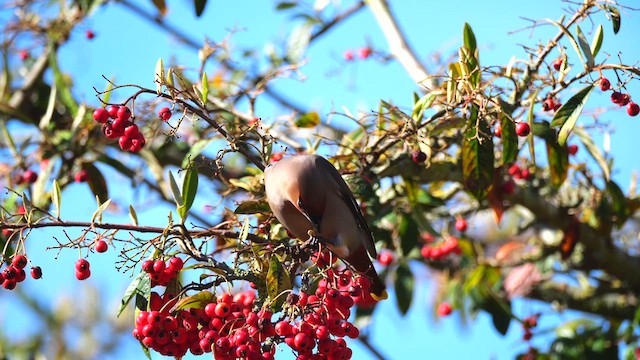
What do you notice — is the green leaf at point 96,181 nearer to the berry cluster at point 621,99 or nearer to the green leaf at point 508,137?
the green leaf at point 508,137

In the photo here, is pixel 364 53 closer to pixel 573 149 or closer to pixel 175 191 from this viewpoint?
pixel 573 149

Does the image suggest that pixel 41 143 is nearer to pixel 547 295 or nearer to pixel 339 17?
pixel 339 17

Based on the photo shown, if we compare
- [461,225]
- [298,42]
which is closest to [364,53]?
[298,42]

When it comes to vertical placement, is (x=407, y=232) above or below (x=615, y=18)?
below

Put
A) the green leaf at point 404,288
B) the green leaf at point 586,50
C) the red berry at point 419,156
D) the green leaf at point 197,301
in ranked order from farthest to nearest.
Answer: the green leaf at point 404,288 < the red berry at point 419,156 < the green leaf at point 586,50 < the green leaf at point 197,301

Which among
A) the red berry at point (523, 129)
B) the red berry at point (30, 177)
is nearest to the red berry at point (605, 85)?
the red berry at point (523, 129)

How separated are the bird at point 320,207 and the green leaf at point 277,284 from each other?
39cm

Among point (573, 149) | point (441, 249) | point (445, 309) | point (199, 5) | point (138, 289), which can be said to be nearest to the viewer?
point (138, 289)

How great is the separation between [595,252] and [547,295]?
64 centimetres

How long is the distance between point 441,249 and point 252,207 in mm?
2049

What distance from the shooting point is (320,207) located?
2926 millimetres

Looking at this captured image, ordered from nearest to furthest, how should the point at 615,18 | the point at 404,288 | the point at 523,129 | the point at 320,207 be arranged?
the point at 615,18 → the point at 523,129 → the point at 320,207 → the point at 404,288

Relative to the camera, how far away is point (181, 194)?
2549 mm

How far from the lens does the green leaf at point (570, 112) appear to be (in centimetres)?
270
